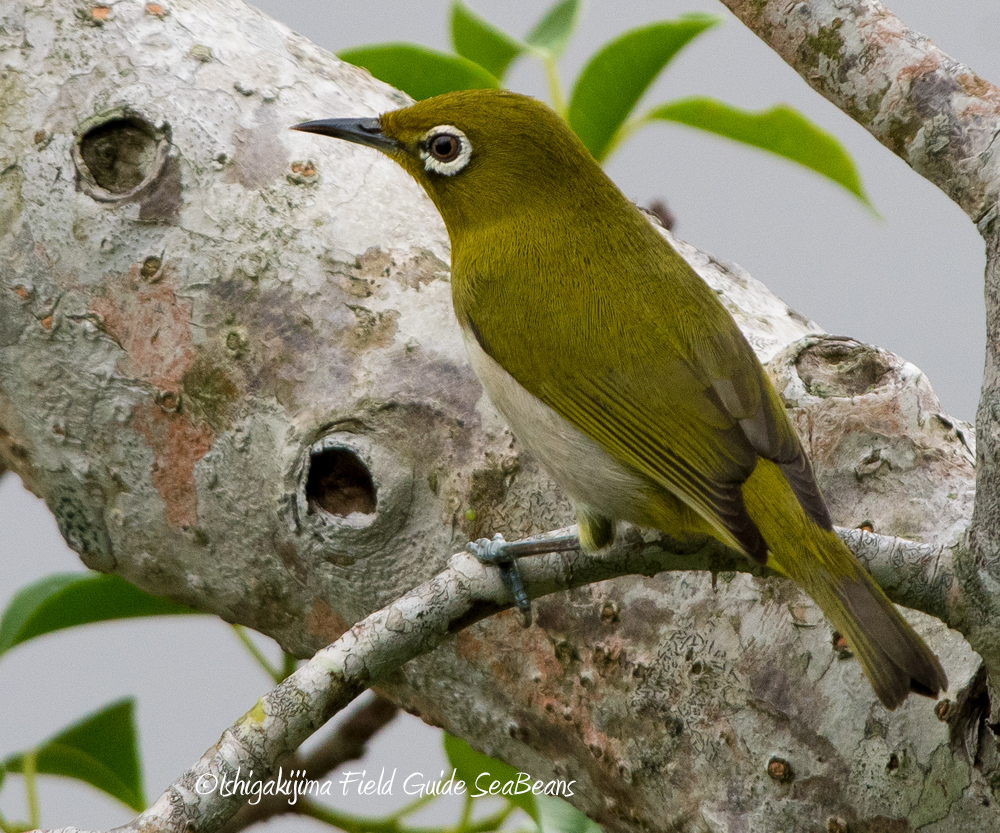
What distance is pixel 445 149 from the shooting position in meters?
2.28

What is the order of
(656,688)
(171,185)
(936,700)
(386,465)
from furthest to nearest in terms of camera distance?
(171,185), (386,465), (656,688), (936,700)

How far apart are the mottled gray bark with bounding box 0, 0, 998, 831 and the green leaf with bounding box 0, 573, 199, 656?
0.39m

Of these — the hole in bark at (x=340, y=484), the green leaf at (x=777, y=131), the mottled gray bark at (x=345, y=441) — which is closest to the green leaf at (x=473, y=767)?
the mottled gray bark at (x=345, y=441)

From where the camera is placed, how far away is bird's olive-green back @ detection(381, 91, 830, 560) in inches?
74.6

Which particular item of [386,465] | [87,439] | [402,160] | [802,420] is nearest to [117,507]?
[87,439]

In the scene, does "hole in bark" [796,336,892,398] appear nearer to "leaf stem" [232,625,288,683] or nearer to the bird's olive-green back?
the bird's olive-green back

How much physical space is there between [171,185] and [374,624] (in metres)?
1.17

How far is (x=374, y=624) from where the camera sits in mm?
1542

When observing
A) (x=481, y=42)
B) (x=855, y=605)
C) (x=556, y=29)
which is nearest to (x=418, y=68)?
(x=481, y=42)

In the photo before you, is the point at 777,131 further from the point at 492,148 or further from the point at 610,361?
the point at 610,361

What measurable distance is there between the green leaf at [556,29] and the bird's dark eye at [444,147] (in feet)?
2.78

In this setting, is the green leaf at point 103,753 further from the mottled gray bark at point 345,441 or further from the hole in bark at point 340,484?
the hole in bark at point 340,484

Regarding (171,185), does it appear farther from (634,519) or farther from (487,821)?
(487,821)

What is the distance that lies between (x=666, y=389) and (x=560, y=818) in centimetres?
80
